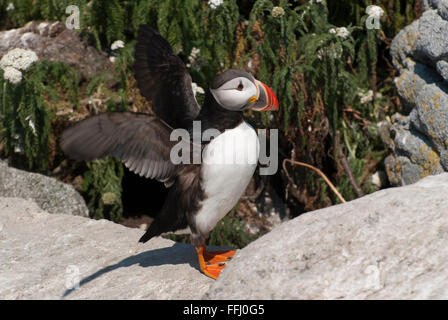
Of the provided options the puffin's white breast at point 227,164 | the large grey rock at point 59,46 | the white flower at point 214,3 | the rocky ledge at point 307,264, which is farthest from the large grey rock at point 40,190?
the puffin's white breast at point 227,164

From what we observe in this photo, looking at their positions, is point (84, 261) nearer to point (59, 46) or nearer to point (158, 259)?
point (158, 259)

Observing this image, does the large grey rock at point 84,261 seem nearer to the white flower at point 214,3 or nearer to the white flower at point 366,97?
the white flower at point 214,3

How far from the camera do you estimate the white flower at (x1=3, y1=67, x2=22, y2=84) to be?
478 centimetres

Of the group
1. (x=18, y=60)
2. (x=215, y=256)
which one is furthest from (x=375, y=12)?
(x=18, y=60)

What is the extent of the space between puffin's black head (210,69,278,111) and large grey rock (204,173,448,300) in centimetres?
72

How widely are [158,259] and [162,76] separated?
1.20 meters

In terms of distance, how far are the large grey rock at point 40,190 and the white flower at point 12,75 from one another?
0.81m

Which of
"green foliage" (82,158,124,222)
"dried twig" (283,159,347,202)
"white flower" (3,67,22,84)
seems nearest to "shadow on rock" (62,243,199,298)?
"green foliage" (82,158,124,222)

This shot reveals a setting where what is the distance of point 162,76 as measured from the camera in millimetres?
3863

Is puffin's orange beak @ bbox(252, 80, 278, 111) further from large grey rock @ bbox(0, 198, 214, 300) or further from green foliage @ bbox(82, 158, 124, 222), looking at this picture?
green foliage @ bbox(82, 158, 124, 222)

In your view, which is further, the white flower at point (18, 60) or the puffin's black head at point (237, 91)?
the white flower at point (18, 60)

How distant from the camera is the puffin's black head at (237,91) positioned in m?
3.23
